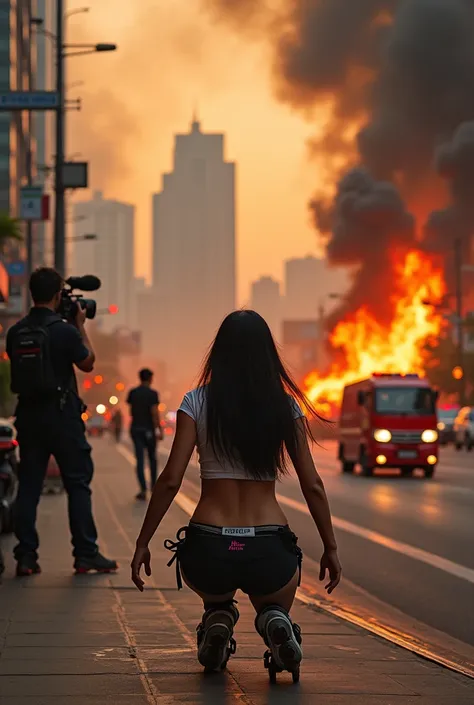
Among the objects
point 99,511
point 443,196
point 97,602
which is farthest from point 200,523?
point 443,196

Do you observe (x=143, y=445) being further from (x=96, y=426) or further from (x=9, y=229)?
(x=96, y=426)

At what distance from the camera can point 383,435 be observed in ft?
106

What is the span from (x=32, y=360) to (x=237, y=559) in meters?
4.07

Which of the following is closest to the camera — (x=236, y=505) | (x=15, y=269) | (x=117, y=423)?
(x=236, y=505)

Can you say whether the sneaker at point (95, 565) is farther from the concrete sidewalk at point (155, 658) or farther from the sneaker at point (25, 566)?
the sneaker at point (25, 566)

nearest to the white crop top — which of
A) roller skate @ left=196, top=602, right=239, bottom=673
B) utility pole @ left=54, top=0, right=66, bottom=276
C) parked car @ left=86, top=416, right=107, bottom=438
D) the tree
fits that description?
roller skate @ left=196, top=602, right=239, bottom=673

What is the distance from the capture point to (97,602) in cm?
915

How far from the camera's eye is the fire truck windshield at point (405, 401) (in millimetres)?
33150

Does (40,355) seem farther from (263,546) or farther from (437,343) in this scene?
(437,343)

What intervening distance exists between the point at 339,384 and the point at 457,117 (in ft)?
47.6

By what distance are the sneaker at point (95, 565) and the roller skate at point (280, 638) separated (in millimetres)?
4635

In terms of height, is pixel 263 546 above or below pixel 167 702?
above

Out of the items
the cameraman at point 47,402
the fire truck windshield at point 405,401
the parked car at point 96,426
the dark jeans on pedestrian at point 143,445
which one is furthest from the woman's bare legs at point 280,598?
the parked car at point 96,426

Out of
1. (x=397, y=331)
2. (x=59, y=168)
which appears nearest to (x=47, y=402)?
(x=59, y=168)
